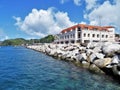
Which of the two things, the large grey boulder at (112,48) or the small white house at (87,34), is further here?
the small white house at (87,34)

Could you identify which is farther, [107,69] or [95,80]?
[107,69]

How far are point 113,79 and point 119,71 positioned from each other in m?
1.19

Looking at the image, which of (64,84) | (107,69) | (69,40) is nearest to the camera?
(64,84)

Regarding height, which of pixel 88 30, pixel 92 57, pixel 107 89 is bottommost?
pixel 107 89

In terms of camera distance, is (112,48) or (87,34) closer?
(112,48)

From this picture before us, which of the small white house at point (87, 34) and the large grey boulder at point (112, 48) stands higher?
the small white house at point (87, 34)

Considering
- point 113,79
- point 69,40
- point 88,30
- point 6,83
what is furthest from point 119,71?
point 69,40

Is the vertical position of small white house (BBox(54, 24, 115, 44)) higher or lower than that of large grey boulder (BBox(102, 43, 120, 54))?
higher

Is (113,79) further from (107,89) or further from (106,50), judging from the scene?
(106,50)

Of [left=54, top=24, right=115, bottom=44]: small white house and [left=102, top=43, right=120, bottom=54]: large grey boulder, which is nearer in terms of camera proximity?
[left=102, top=43, right=120, bottom=54]: large grey boulder

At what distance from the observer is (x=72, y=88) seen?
65.6 feet

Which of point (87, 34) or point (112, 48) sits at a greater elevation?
point (87, 34)

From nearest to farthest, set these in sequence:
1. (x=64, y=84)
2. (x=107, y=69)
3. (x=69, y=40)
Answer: (x=64, y=84) < (x=107, y=69) < (x=69, y=40)

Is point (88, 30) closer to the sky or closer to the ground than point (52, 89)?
closer to the sky
